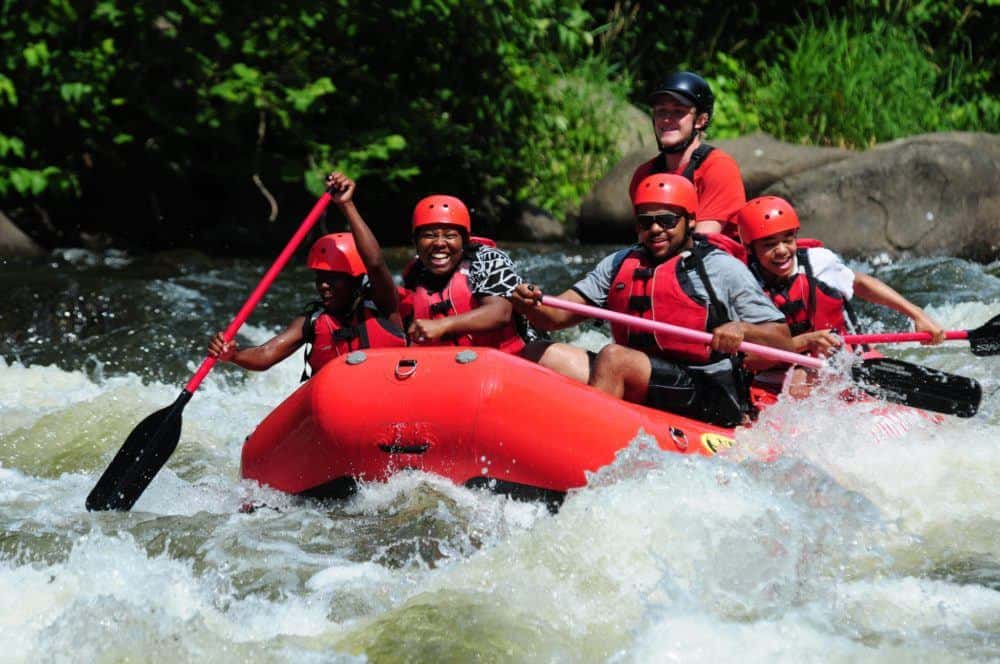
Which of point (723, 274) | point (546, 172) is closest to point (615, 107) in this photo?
point (546, 172)

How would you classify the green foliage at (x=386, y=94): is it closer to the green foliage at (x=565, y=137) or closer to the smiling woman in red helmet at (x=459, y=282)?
the green foliage at (x=565, y=137)

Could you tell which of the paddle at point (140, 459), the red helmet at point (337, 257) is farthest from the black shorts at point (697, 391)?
the paddle at point (140, 459)

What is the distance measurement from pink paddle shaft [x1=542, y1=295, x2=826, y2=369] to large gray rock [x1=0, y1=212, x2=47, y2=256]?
6.47 m

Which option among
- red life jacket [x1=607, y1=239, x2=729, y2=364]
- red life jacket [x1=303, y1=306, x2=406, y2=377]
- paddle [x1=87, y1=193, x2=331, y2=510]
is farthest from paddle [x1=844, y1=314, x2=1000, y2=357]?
paddle [x1=87, y1=193, x2=331, y2=510]

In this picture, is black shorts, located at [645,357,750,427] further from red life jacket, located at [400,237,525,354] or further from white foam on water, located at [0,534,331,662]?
white foam on water, located at [0,534,331,662]

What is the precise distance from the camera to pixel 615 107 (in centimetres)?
1286

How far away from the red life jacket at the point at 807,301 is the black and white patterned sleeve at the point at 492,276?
1.08m

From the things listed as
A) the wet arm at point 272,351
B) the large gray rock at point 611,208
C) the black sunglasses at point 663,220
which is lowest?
the large gray rock at point 611,208

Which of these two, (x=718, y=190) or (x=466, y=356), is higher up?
(x=718, y=190)

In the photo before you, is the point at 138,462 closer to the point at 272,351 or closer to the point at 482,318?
the point at 272,351

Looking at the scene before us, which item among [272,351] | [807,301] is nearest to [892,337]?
[807,301]

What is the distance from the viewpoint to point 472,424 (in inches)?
194

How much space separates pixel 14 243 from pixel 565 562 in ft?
24.4

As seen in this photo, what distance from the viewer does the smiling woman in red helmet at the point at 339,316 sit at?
587cm
